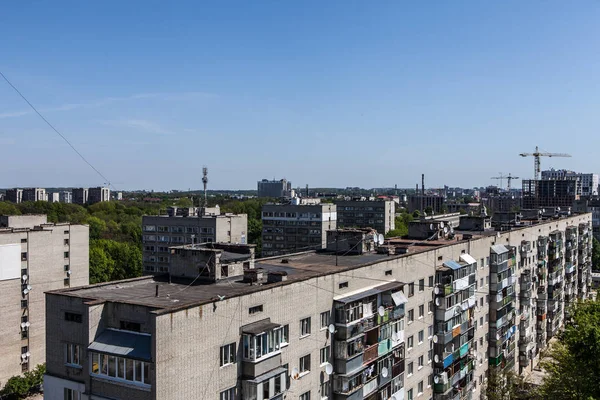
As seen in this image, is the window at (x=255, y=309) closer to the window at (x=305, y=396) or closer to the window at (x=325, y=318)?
the window at (x=325, y=318)

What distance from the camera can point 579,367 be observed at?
3300 centimetres

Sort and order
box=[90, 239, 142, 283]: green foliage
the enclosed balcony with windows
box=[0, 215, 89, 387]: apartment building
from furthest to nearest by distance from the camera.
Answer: box=[90, 239, 142, 283]: green foliage
box=[0, 215, 89, 387]: apartment building
the enclosed balcony with windows

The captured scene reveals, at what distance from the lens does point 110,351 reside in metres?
17.6

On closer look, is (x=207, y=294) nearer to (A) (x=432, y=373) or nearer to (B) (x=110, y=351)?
(B) (x=110, y=351)

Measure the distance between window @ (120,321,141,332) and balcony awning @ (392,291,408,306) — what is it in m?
13.9

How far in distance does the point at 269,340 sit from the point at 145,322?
16.3 feet

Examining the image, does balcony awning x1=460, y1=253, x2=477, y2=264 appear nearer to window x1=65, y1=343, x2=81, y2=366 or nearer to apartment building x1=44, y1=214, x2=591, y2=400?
apartment building x1=44, y1=214, x2=591, y2=400

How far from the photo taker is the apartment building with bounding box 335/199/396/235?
11794 centimetres

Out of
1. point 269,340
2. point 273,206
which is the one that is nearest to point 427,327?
point 269,340

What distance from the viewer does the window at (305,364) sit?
2314 centimetres

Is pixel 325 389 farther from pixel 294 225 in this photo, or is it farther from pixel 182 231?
pixel 294 225

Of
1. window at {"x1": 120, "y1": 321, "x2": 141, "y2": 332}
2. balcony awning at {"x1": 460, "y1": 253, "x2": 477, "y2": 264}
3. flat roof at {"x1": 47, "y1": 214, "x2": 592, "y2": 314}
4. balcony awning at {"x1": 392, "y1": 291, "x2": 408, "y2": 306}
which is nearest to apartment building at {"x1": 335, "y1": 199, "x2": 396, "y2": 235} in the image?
balcony awning at {"x1": 460, "y1": 253, "x2": 477, "y2": 264}

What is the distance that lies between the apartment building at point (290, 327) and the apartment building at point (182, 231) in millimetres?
40897

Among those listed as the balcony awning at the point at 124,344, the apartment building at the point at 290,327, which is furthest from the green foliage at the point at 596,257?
the balcony awning at the point at 124,344
